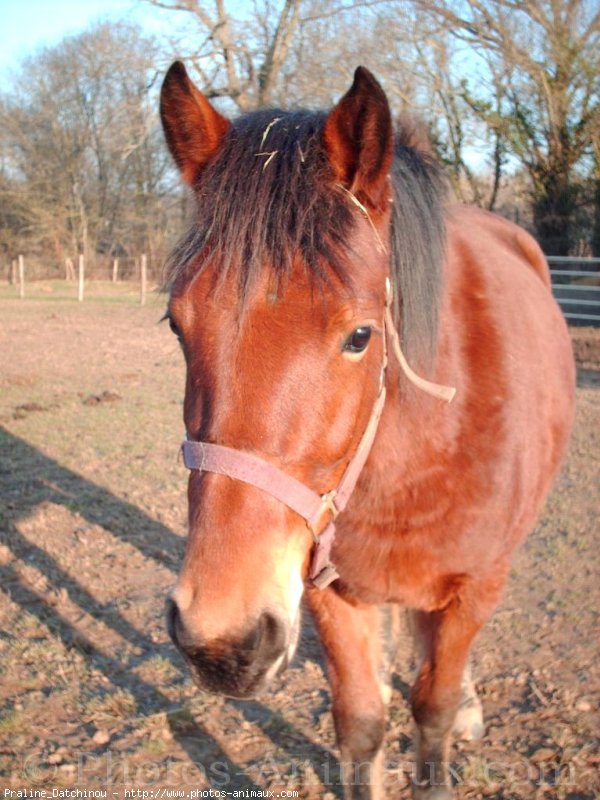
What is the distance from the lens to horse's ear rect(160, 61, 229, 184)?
178cm

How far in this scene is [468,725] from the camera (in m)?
2.71

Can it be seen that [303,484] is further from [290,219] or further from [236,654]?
[290,219]

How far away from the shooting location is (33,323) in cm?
1523

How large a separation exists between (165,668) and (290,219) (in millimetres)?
2306

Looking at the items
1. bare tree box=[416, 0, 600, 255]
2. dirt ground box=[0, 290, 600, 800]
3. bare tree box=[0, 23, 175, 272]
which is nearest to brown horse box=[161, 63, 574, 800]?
dirt ground box=[0, 290, 600, 800]

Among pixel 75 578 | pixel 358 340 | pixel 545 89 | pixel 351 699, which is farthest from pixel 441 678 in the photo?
pixel 545 89

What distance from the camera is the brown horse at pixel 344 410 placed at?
143 centimetres

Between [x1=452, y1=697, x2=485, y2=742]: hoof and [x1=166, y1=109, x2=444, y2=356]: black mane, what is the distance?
1.60 m

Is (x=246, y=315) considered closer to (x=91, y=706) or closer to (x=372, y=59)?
(x=91, y=706)

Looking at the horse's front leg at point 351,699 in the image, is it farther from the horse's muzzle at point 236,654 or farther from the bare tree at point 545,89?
the bare tree at point 545,89

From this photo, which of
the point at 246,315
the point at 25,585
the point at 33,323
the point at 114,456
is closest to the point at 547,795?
the point at 246,315

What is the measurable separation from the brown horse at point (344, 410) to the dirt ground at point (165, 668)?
0.99ft

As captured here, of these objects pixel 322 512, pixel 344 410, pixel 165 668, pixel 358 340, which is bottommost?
pixel 165 668

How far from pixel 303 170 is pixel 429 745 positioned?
197 cm
